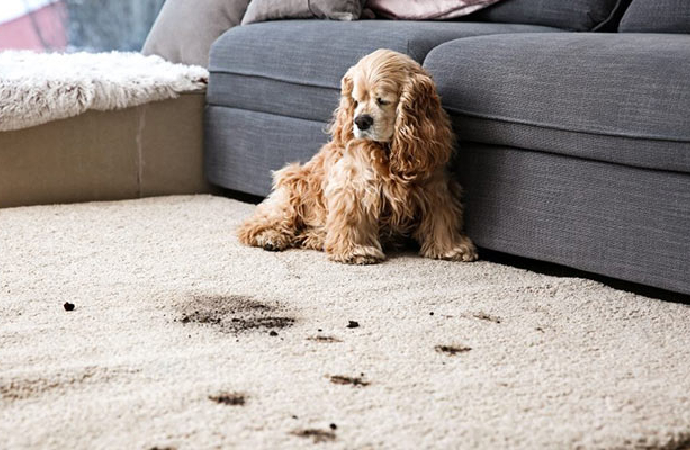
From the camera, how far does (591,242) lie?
206 cm

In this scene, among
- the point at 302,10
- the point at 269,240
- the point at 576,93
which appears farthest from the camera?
the point at 302,10

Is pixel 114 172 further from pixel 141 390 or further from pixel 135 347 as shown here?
pixel 141 390

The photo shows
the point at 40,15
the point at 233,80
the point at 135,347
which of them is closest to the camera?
the point at 135,347

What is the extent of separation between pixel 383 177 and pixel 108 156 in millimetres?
1170

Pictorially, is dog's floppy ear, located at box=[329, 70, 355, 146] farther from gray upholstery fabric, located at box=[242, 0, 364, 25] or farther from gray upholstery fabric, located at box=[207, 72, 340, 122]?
gray upholstery fabric, located at box=[242, 0, 364, 25]

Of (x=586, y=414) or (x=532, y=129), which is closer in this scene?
(x=586, y=414)

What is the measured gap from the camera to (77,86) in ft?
9.62

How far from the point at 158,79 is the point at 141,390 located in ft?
6.06

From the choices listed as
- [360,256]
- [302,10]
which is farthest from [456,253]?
[302,10]

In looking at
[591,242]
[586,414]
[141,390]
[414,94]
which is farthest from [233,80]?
[586,414]

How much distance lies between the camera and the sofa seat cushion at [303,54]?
8.18 feet

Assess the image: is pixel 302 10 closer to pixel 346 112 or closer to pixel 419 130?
pixel 346 112

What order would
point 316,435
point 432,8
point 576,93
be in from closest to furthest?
1. point 316,435
2. point 576,93
3. point 432,8

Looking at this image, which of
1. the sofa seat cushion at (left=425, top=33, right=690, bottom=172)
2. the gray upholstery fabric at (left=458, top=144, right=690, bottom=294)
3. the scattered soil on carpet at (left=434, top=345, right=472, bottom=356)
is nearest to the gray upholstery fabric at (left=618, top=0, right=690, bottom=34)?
the sofa seat cushion at (left=425, top=33, right=690, bottom=172)
